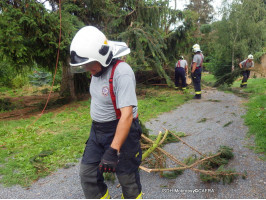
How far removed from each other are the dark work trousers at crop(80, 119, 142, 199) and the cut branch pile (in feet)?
2.36

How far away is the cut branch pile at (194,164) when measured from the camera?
2.89 metres

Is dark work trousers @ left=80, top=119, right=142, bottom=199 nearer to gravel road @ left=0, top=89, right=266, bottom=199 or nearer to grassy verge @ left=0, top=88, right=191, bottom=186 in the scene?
gravel road @ left=0, top=89, right=266, bottom=199

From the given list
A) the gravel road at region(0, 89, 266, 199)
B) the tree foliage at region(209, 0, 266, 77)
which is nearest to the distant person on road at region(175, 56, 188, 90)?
the gravel road at region(0, 89, 266, 199)

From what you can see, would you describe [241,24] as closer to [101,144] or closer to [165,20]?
[165,20]

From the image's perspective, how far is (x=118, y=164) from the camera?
2.06 m

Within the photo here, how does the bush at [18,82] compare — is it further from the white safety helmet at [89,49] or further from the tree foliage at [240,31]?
the tree foliage at [240,31]

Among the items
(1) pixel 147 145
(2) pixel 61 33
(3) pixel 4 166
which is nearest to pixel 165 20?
(2) pixel 61 33

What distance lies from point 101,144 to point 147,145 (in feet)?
4.64

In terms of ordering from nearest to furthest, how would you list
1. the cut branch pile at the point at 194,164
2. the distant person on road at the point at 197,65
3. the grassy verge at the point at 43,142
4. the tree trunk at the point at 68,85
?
the cut branch pile at the point at 194,164 < the grassy verge at the point at 43,142 < the distant person on road at the point at 197,65 < the tree trunk at the point at 68,85

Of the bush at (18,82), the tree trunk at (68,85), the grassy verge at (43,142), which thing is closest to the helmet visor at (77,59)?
the grassy verge at (43,142)

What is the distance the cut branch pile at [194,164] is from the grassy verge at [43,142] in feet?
4.57

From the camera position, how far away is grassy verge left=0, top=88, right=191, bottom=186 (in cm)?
351

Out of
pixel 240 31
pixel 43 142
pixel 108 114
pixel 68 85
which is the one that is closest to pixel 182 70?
pixel 68 85

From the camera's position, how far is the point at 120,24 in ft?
31.6
